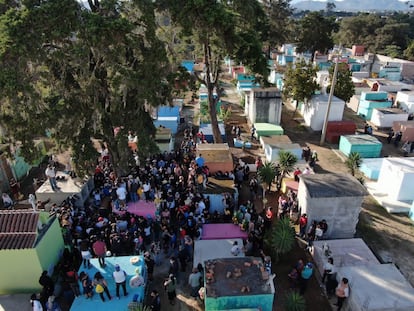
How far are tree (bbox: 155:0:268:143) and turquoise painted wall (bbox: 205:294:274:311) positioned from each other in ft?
38.2

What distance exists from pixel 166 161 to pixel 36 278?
8.89m

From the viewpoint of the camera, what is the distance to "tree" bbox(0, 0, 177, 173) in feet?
35.9

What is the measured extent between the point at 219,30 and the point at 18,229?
12.0 meters

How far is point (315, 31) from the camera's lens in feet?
148

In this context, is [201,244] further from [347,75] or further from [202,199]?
[347,75]

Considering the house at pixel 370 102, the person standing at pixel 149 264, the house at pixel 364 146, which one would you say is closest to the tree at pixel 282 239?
the person standing at pixel 149 264

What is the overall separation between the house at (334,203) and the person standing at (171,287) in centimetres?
592

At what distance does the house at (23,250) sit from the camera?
9359mm

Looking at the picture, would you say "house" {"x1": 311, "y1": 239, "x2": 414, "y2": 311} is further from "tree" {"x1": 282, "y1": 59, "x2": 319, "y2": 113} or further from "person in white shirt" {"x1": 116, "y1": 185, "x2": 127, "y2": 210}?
"tree" {"x1": 282, "y1": 59, "x2": 319, "y2": 113}

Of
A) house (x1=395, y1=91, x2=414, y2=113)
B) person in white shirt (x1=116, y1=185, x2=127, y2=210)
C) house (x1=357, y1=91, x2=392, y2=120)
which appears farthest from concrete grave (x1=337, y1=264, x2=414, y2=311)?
house (x1=395, y1=91, x2=414, y2=113)

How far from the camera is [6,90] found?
1055cm

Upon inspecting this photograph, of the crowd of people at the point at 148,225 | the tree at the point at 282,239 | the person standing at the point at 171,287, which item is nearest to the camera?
the person standing at the point at 171,287

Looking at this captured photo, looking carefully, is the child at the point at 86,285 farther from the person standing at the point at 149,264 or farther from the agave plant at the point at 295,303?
the agave plant at the point at 295,303

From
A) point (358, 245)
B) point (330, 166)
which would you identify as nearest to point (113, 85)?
point (358, 245)
